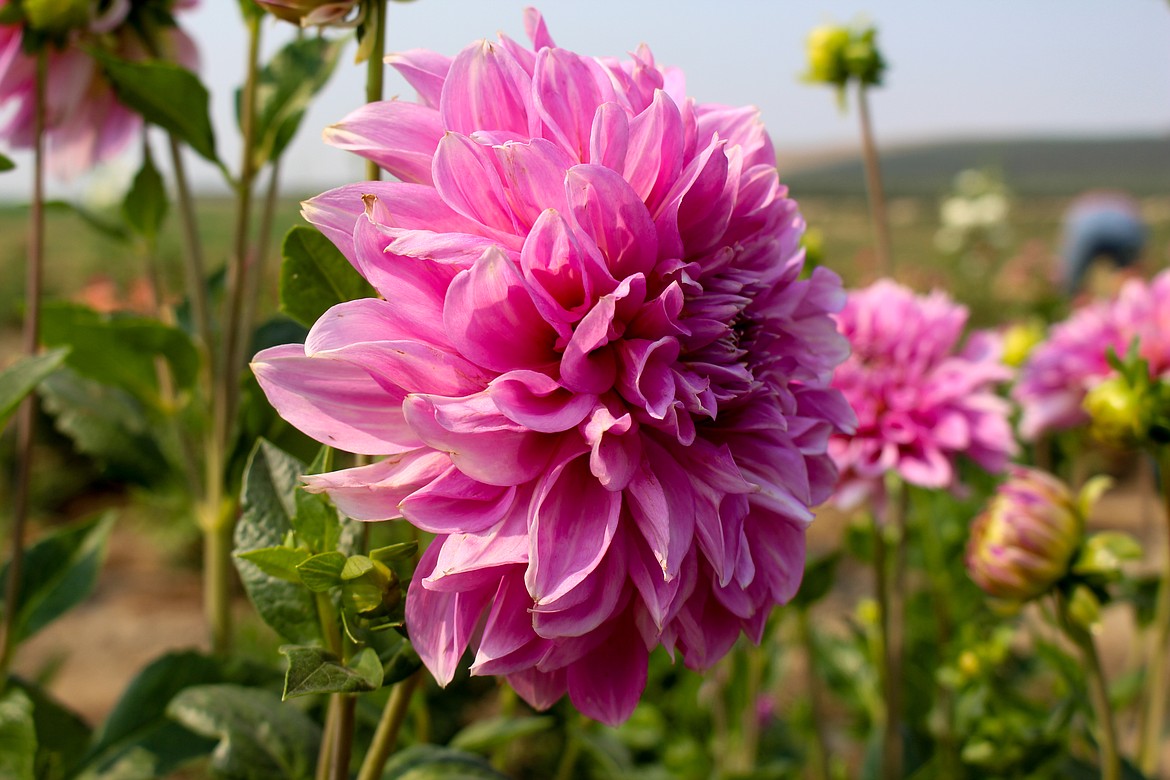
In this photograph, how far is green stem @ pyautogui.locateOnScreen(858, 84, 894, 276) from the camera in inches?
42.4

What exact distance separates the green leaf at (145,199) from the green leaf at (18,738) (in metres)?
0.47

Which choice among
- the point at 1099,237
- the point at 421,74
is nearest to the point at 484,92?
the point at 421,74

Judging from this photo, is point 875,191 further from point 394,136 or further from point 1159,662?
point 394,136

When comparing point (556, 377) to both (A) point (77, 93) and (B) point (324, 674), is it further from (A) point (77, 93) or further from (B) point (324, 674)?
(A) point (77, 93)

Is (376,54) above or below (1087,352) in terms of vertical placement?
above

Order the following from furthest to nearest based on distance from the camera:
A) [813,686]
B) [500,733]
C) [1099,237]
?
[1099,237] < [813,686] < [500,733]

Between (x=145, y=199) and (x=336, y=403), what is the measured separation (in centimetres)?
62

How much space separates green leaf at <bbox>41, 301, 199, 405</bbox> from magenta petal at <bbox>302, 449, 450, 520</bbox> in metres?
0.41

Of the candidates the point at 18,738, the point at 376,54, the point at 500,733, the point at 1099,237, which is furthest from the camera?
the point at 1099,237

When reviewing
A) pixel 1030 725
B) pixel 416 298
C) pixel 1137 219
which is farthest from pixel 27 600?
pixel 1137 219

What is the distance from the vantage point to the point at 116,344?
804mm

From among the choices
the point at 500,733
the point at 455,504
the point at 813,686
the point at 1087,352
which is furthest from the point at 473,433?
Result: the point at 1087,352

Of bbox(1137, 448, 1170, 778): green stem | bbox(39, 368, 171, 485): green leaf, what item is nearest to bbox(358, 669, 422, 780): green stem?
bbox(39, 368, 171, 485): green leaf

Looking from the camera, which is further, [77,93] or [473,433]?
[77,93]
